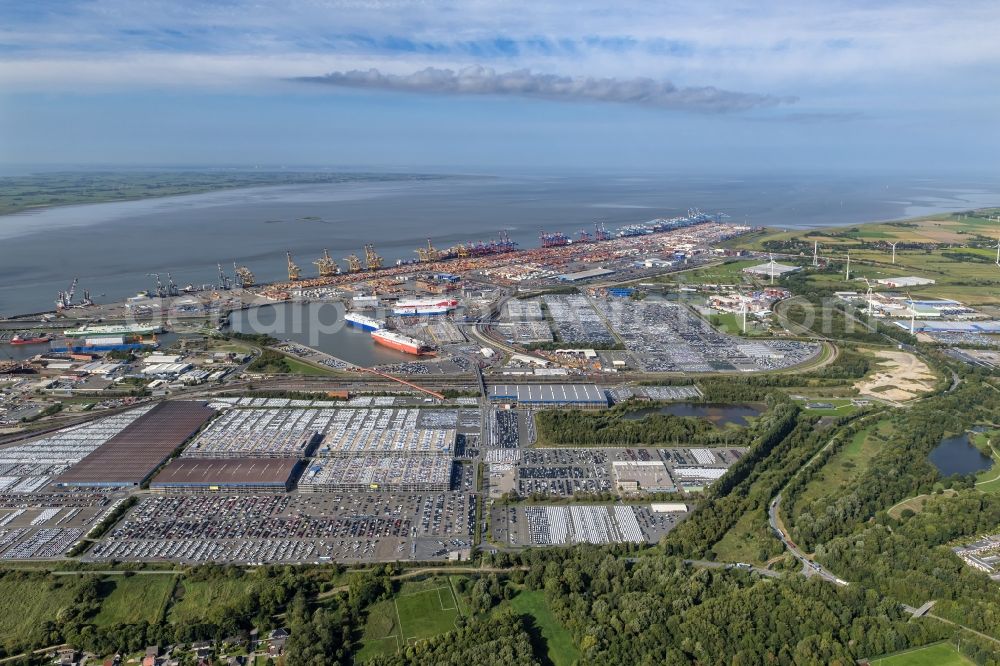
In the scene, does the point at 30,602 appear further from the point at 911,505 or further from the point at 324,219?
the point at 324,219

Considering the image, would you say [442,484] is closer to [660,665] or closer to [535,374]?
[660,665]

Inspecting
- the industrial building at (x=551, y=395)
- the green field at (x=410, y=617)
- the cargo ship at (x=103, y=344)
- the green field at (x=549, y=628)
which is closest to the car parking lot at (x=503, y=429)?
the industrial building at (x=551, y=395)

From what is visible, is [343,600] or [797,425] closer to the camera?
[343,600]

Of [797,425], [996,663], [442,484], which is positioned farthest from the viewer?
[797,425]

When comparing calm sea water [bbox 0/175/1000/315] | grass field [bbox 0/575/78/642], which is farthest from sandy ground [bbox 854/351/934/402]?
calm sea water [bbox 0/175/1000/315]

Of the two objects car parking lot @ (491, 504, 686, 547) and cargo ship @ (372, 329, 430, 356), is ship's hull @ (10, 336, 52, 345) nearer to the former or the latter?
cargo ship @ (372, 329, 430, 356)

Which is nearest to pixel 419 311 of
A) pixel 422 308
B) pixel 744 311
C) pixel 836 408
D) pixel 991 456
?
pixel 422 308

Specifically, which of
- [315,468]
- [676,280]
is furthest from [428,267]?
[315,468]

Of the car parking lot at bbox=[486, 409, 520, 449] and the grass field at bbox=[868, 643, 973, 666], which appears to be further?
the car parking lot at bbox=[486, 409, 520, 449]
